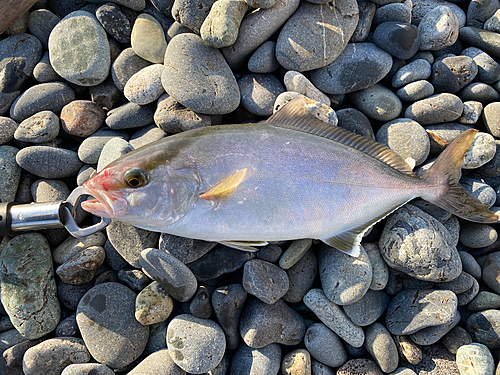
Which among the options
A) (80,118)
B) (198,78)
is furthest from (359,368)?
(80,118)

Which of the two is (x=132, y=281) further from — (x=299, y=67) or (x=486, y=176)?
(x=486, y=176)

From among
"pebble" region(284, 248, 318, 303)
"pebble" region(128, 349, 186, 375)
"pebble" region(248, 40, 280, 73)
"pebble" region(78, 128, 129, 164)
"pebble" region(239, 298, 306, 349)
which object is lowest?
"pebble" region(128, 349, 186, 375)

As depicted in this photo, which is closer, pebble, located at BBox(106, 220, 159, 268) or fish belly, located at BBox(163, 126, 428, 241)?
fish belly, located at BBox(163, 126, 428, 241)

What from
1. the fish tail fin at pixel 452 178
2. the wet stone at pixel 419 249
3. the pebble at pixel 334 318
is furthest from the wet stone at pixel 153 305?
the fish tail fin at pixel 452 178

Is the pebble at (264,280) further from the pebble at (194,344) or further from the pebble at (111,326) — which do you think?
the pebble at (111,326)

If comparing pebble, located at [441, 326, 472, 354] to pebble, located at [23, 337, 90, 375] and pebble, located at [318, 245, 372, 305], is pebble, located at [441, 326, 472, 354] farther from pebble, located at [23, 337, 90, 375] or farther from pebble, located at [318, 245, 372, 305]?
pebble, located at [23, 337, 90, 375]

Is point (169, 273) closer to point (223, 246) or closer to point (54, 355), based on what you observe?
point (223, 246)

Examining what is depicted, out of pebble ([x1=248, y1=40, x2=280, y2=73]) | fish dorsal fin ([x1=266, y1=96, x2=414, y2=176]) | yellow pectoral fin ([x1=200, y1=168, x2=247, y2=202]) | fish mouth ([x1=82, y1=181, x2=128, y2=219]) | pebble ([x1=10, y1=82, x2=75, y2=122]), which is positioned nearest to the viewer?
fish mouth ([x1=82, y1=181, x2=128, y2=219])

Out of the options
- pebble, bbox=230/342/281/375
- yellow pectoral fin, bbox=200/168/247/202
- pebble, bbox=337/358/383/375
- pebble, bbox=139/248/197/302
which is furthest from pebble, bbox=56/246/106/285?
pebble, bbox=337/358/383/375
